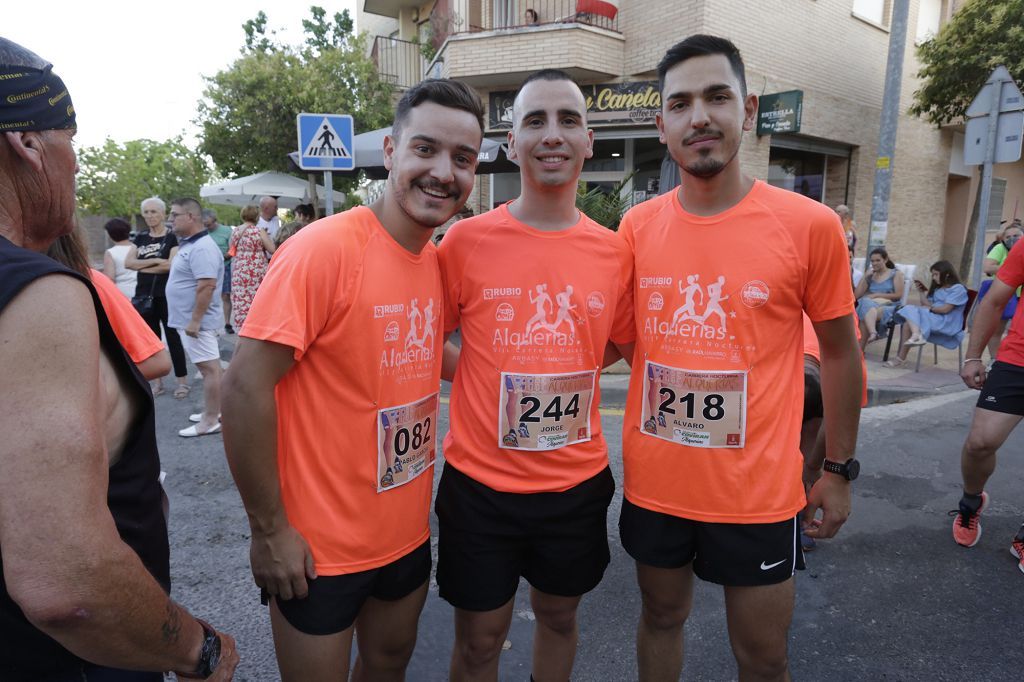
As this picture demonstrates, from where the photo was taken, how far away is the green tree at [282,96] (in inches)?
669

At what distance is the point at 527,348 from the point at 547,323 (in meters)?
0.10

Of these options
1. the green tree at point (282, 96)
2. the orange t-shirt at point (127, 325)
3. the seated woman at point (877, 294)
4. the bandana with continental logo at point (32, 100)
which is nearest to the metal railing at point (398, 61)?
the green tree at point (282, 96)

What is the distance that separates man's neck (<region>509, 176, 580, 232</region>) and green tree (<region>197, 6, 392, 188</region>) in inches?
646

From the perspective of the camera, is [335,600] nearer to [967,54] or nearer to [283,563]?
[283,563]

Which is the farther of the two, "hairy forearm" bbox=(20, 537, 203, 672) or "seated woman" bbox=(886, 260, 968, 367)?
"seated woman" bbox=(886, 260, 968, 367)

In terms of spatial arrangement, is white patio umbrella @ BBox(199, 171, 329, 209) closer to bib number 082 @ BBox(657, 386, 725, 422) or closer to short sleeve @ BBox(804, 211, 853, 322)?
bib number 082 @ BBox(657, 386, 725, 422)

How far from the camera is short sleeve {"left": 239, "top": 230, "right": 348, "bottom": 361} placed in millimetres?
1556

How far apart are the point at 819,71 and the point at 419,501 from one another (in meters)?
13.9

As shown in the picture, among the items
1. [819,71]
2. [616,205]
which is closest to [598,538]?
[616,205]

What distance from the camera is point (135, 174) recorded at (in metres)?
37.9

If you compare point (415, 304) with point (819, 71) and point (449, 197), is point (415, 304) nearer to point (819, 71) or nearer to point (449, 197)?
point (449, 197)

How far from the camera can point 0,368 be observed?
873 millimetres

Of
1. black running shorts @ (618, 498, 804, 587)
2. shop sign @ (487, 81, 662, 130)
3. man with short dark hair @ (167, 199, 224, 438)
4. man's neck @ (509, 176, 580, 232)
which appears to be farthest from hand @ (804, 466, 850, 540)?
shop sign @ (487, 81, 662, 130)

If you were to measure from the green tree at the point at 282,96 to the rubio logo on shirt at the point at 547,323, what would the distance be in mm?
16677
